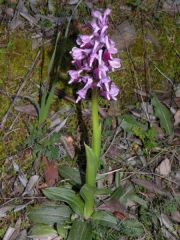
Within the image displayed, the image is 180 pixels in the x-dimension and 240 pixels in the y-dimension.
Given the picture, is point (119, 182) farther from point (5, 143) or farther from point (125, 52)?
point (125, 52)

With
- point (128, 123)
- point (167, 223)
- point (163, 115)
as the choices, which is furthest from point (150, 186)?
point (163, 115)

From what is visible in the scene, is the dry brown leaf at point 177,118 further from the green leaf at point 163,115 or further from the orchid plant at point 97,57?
the orchid plant at point 97,57

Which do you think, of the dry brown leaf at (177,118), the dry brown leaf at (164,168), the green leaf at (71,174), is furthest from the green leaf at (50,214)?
the dry brown leaf at (177,118)

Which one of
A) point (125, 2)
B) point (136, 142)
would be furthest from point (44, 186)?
point (125, 2)

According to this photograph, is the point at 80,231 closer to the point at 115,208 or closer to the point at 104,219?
the point at 104,219

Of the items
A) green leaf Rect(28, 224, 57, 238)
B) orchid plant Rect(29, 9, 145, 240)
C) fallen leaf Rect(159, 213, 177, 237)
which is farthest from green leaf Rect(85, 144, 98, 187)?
fallen leaf Rect(159, 213, 177, 237)

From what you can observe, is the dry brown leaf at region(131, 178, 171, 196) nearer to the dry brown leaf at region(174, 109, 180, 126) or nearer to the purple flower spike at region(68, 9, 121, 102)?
the dry brown leaf at region(174, 109, 180, 126)
